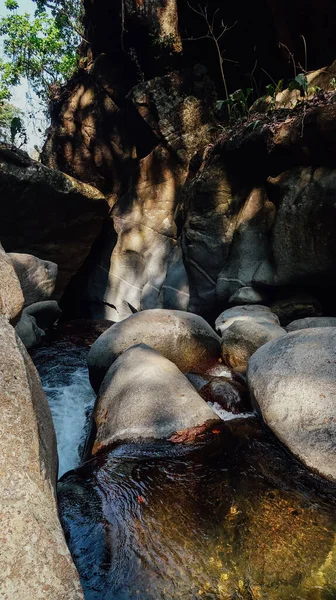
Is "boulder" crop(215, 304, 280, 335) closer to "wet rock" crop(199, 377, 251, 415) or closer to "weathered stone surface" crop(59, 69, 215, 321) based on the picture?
"wet rock" crop(199, 377, 251, 415)

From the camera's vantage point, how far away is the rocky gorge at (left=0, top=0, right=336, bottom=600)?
79.0 inches

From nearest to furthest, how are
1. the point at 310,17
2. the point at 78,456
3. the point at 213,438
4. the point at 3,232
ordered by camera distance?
the point at 213,438, the point at 78,456, the point at 310,17, the point at 3,232

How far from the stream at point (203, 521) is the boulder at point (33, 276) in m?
5.16

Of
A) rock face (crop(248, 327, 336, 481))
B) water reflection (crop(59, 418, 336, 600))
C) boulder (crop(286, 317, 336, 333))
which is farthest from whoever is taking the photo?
boulder (crop(286, 317, 336, 333))

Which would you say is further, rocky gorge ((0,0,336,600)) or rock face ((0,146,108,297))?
rock face ((0,146,108,297))

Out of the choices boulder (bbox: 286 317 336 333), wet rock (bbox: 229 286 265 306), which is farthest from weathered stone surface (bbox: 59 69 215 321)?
boulder (bbox: 286 317 336 333)

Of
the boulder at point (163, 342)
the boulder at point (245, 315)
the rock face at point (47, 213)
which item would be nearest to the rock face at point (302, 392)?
the boulder at point (163, 342)

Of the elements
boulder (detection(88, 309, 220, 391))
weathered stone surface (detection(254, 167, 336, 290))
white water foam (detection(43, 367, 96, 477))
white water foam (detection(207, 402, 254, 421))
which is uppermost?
weathered stone surface (detection(254, 167, 336, 290))

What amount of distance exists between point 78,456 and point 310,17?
922cm

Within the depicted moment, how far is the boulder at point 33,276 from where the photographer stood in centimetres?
763

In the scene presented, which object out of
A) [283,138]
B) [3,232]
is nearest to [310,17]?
[283,138]

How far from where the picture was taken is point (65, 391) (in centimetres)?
579

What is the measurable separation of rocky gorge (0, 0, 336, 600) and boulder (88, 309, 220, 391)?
0.03 m

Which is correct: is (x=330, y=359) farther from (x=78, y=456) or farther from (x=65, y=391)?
(x=65, y=391)
